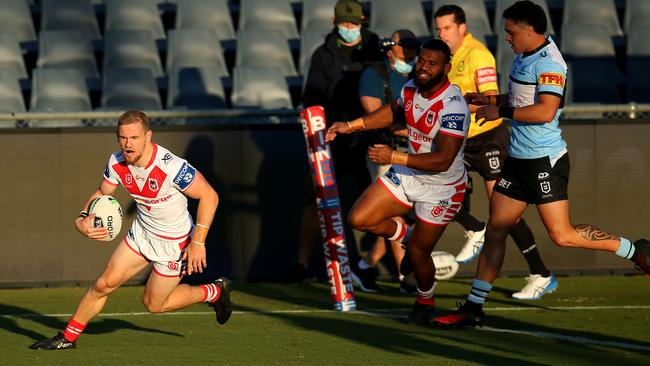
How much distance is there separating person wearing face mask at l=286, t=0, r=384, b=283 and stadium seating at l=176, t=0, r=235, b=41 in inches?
194

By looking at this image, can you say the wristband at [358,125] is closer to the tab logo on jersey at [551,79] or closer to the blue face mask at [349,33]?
the tab logo on jersey at [551,79]

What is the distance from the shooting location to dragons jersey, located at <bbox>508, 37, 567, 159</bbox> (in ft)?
25.3

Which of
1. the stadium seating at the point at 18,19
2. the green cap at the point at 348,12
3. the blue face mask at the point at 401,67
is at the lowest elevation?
the blue face mask at the point at 401,67

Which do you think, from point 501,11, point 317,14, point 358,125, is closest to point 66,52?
point 317,14

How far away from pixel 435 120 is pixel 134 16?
7.88 m

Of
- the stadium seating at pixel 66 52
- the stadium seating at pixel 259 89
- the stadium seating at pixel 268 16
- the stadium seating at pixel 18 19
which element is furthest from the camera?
the stadium seating at pixel 268 16

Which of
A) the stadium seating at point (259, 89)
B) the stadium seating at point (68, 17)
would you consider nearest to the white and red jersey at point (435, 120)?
the stadium seating at point (259, 89)

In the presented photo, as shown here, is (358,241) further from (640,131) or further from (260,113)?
(640,131)

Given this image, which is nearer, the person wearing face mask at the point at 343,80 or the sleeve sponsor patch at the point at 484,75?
the sleeve sponsor patch at the point at 484,75

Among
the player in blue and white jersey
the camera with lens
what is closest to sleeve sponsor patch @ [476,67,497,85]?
the camera with lens

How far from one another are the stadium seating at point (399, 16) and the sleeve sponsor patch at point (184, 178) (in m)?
7.55

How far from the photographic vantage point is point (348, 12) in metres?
10.2

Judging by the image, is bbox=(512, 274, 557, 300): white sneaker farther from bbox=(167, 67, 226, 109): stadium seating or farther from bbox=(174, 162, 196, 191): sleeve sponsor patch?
bbox=(167, 67, 226, 109): stadium seating

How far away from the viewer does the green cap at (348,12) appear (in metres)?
10.2
